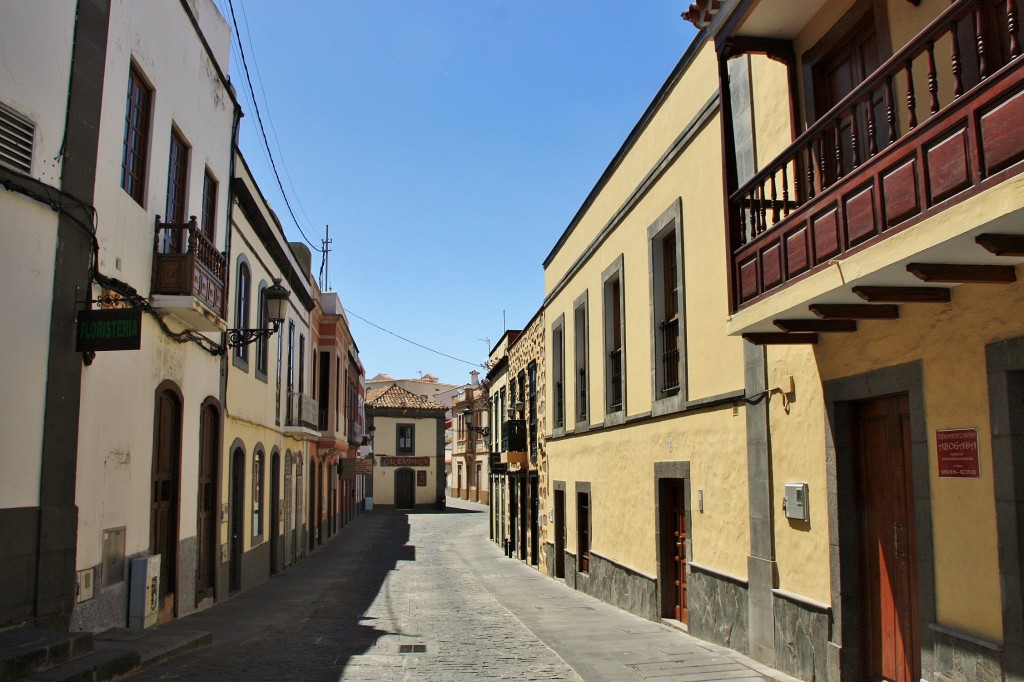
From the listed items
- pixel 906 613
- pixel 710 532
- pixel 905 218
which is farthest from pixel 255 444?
pixel 905 218

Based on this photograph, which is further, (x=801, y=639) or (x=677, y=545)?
(x=677, y=545)

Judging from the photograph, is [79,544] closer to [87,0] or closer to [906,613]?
[87,0]

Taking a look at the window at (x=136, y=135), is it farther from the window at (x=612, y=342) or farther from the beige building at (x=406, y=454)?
the beige building at (x=406, y=454)

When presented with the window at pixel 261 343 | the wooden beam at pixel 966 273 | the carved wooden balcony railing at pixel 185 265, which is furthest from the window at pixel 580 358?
the wooden beam at pixel 966 273

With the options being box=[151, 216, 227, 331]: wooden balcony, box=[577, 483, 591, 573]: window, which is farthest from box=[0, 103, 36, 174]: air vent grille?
box=[577, 483, 591, 573]: window

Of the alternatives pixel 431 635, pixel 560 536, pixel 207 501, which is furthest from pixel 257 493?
pixel 431 635

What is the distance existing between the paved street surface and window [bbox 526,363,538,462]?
11.2ft

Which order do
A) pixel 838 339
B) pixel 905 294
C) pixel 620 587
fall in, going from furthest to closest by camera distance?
pixel 620 587 < pixel 838 339 < pixel 905 294

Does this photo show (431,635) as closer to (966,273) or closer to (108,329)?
(108,329)

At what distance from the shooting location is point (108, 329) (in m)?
7.12

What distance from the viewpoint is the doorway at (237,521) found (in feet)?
46.5

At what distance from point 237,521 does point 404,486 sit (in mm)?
40631

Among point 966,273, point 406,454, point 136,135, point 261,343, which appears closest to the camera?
point 966,273

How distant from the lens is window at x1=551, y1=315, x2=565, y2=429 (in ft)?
58.3
